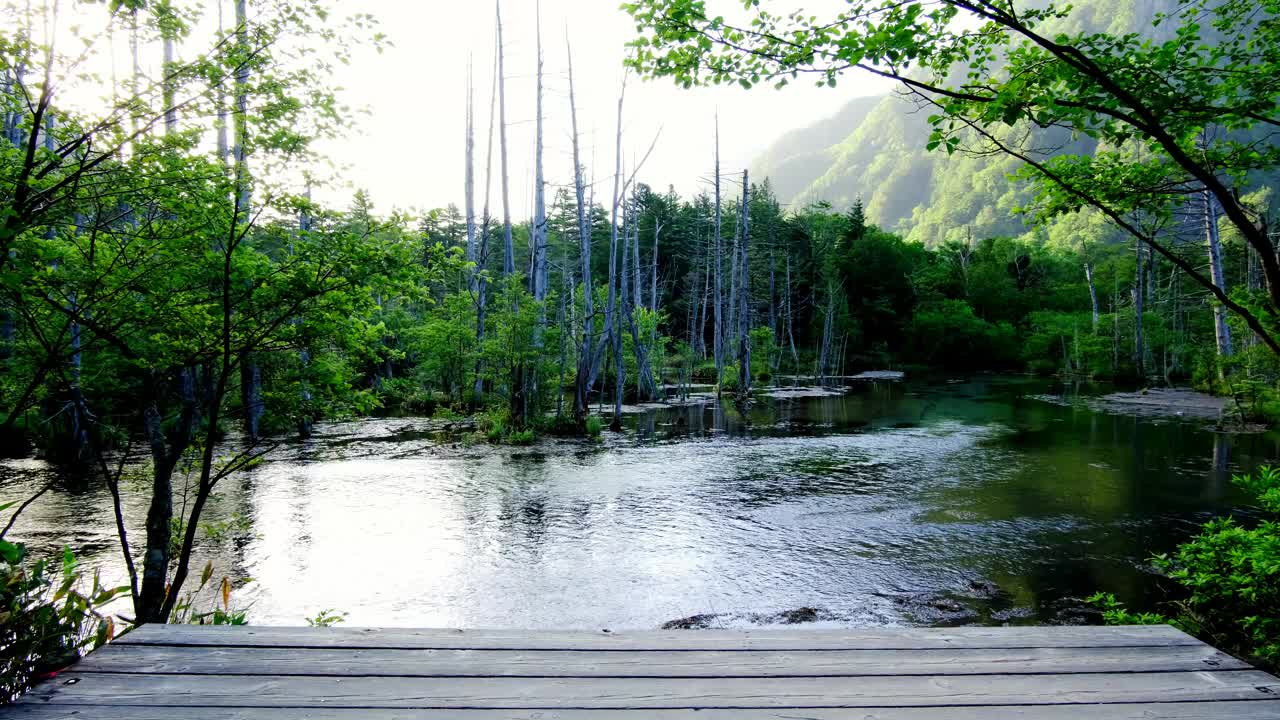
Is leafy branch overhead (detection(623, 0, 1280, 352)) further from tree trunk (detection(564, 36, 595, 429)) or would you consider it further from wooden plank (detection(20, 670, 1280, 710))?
tree trunk (detection(564, 36, 595, 429))

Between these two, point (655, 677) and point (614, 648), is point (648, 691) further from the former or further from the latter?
point (614, 648)

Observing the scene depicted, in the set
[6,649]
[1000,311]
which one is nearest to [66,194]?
[6,649]

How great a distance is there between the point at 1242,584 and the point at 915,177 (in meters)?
157

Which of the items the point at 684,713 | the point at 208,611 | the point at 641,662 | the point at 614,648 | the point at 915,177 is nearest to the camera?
the point at 684,713

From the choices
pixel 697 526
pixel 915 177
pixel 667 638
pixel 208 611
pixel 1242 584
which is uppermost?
pixel 915 177

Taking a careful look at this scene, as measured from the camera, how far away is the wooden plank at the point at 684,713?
6.38 ft

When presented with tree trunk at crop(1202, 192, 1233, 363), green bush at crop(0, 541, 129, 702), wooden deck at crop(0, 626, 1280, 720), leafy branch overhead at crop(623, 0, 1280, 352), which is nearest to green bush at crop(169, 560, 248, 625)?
green bush at crop(0, 541, 129, 702)

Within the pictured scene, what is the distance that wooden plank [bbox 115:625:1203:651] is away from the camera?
247cm

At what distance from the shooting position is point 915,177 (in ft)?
465

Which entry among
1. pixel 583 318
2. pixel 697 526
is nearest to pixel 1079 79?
pixel 697 526

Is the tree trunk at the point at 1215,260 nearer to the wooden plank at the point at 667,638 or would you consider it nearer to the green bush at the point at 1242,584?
the green bush at the point at 1242,584

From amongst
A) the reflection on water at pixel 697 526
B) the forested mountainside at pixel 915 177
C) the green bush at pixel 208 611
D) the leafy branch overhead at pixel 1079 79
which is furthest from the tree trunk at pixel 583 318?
the forested mountainside at pixel 915 177

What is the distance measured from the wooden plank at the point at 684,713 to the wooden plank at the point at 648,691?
0.12 feet

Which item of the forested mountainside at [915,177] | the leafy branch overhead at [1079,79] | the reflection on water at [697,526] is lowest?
the reflection on water at [697,526]
